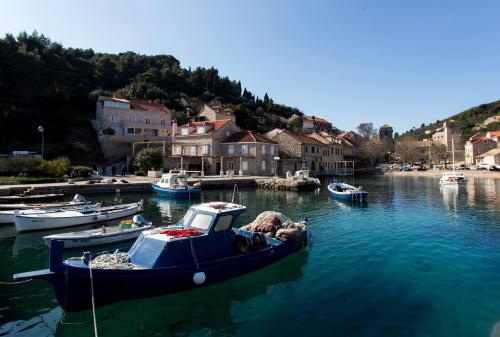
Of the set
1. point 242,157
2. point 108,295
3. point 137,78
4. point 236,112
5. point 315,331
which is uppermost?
point 137,78

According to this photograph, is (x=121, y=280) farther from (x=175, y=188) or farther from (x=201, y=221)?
(x=175, y=188)

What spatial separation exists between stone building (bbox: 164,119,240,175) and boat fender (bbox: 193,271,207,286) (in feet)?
150

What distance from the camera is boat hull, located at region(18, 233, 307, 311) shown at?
29.7 feet

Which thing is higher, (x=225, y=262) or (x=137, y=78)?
(x=137, y=78)

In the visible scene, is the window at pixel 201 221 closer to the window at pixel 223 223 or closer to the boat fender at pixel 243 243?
the window at pixel 223 223

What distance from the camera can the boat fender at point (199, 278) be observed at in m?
10.6

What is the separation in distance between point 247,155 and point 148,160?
16.5 metres

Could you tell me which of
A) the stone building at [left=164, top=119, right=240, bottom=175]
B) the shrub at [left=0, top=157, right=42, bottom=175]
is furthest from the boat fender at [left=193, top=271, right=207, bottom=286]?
the stone building at [left=164, top=119, right=240, bottom=175]

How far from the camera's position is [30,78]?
59406 mm

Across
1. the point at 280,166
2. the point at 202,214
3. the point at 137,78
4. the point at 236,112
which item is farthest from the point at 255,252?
the point at 137,78

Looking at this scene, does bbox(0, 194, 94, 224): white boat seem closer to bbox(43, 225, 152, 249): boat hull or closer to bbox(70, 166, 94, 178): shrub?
bbox(43, 225, 152, 249): boat hull

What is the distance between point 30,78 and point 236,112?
4763 cm

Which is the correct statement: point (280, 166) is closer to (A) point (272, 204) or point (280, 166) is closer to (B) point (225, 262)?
(A) point (272, 204)

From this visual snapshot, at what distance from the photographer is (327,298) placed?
35.5ft
